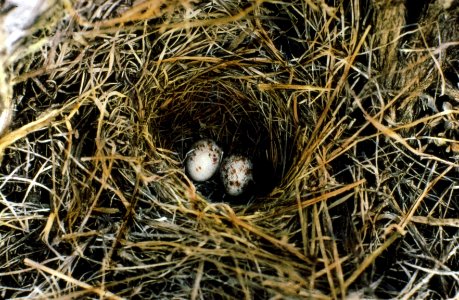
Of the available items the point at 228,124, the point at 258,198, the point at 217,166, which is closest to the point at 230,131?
the point at 228,124

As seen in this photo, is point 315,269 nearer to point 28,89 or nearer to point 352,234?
point 352,234

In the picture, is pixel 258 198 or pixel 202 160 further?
pixel 202 160

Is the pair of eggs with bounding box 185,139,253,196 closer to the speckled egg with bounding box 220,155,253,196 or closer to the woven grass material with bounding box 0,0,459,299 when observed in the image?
the speckled egg with bounding box 220,155,253,196

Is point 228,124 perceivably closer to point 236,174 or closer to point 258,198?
point 236,174

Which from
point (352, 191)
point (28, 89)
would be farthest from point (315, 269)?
point (28, 89)

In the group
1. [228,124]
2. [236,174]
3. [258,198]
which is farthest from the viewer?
[228,124]
